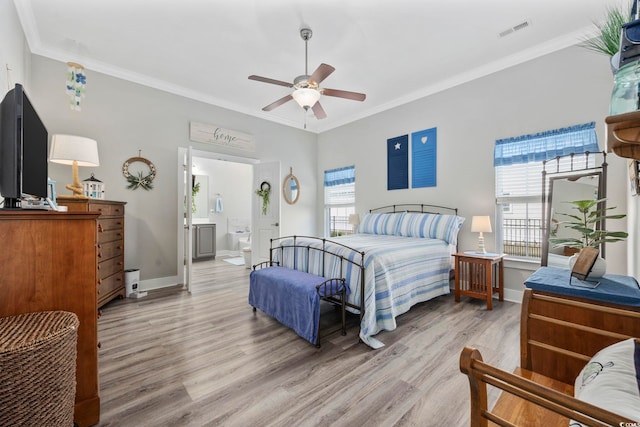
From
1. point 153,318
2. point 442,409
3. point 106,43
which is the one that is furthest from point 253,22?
point 442,409

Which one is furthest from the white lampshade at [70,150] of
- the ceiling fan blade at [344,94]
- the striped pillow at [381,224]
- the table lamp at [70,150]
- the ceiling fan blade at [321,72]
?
the striped pillow at [381,224]

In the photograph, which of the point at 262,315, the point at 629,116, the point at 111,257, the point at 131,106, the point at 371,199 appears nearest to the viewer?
the point at 629,116

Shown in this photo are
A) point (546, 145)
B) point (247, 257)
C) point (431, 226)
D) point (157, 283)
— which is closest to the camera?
point (546, 145)

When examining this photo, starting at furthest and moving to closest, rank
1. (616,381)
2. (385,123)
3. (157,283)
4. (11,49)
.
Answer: (385,123), (157,283), (11,49), (616,381)

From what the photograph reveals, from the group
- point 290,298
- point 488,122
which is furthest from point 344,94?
point 290,298

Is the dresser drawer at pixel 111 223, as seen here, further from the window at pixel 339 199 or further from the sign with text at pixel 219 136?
the window at pixel 339 199

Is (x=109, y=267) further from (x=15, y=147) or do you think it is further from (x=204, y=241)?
(x=204, y=241)

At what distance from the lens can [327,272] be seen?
2742mm

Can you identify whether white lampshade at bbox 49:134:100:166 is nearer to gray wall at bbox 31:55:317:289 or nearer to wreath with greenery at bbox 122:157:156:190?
gray wall at bbox 31:55:317:289

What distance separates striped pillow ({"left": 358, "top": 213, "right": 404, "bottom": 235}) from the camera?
418 centimetres

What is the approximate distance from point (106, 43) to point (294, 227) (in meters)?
3.96

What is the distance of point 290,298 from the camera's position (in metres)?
2.48

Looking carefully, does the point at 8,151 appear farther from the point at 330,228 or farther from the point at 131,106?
the point at 330,228

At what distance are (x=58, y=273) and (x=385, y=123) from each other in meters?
4.70
